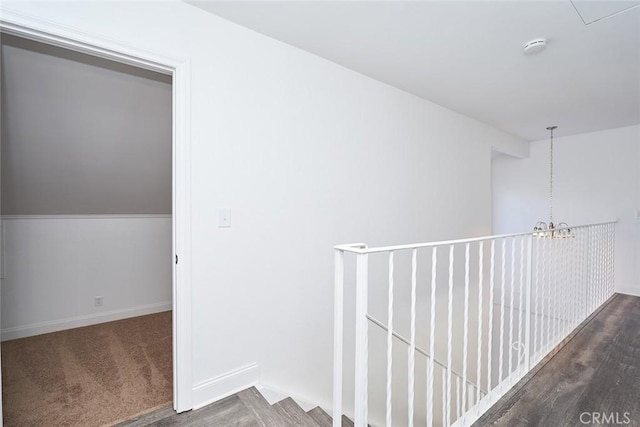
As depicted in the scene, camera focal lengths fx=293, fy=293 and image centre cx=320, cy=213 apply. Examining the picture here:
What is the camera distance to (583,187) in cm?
446

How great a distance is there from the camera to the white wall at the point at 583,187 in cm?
409

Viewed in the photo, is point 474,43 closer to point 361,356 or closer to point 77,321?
point 361,356

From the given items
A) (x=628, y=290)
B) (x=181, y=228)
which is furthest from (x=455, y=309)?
(x=181, y=228)

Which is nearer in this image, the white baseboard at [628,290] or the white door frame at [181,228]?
the white door frame at [181,228]

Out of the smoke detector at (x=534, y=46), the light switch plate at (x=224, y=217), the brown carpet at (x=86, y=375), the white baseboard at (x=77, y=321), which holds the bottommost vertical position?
the brown carpet at (x=86, y=375)

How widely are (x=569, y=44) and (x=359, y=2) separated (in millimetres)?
1591

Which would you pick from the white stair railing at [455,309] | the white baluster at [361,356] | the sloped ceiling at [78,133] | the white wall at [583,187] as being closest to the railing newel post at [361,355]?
the white baluster at [361,356]

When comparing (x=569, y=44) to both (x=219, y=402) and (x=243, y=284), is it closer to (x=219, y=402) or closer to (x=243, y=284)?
(x=243, y=284)

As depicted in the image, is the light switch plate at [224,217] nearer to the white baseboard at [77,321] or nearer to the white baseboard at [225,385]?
the white baseboard at [225,385]

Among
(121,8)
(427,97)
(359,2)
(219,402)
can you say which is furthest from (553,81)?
(219,402)

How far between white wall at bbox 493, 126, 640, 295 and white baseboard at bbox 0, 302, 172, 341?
5.63 m

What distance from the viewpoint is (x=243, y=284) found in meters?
1.94

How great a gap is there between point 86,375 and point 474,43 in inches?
147

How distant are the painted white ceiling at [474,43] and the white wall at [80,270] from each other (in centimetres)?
262
